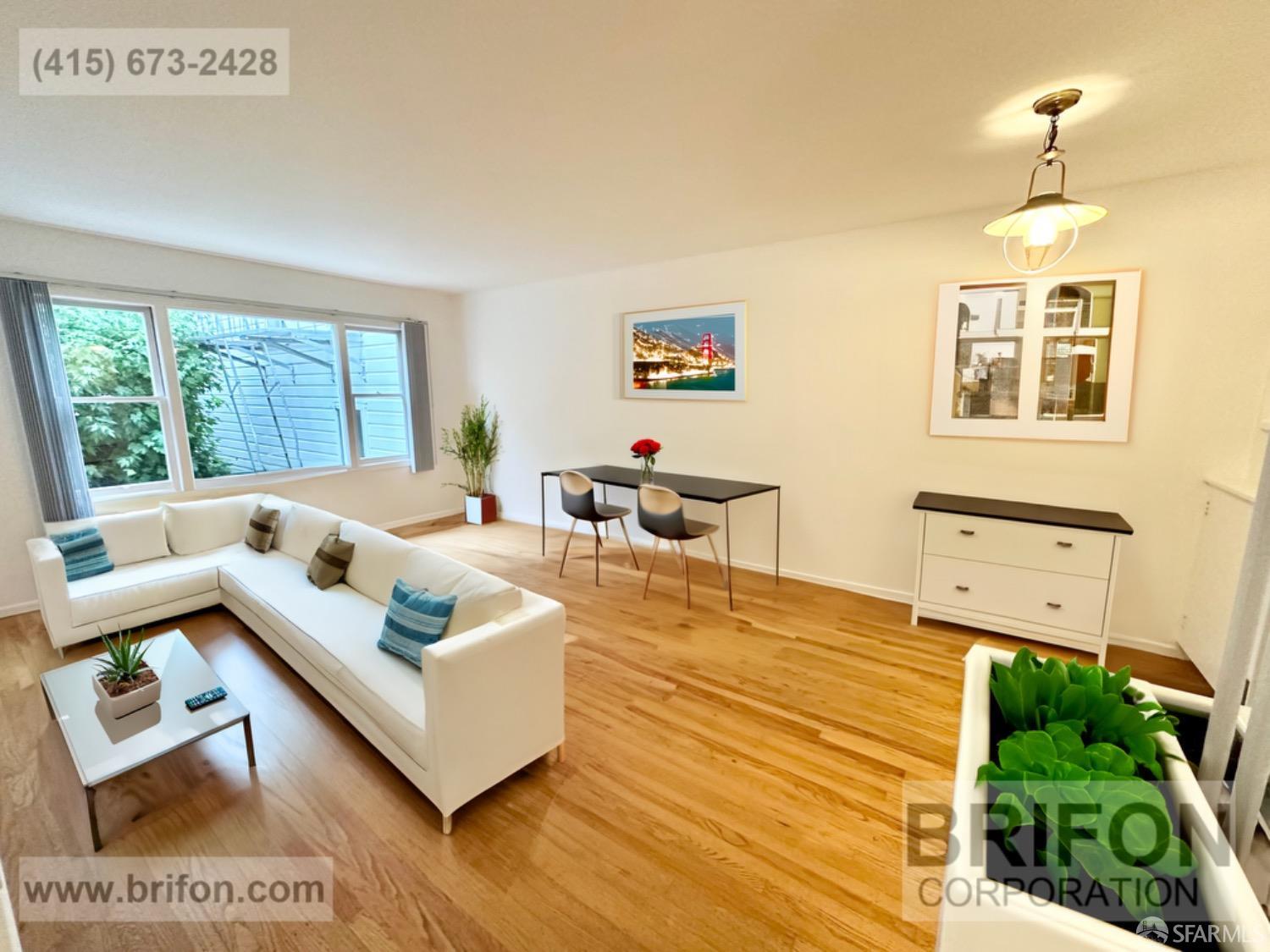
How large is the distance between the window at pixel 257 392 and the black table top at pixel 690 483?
2675 mm

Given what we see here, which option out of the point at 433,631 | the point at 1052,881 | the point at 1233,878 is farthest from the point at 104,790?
the point at 1233,878

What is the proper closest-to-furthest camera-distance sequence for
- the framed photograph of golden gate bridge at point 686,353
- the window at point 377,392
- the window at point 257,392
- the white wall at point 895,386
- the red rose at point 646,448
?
the white wall at point 895,386, the red rose at point 646,448, the framed photograph of golden gate bridge at point 686,353, the window at point 257,392, the window at point 377,392

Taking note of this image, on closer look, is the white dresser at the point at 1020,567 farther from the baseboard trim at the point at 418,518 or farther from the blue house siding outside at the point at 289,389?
the blue house siding outside at the point at 289,389

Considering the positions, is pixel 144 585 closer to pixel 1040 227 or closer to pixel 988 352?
pixel 1040 227

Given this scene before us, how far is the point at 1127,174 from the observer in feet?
8.41

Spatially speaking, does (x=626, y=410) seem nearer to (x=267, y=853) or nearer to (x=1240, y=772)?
(x=267, y=853)

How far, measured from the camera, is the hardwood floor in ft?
4.78

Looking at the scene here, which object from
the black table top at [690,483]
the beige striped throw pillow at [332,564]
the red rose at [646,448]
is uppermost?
the red rose at [646,448]

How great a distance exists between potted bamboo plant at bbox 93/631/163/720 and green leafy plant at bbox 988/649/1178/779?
9.35 feet

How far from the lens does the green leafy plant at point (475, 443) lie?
589cm

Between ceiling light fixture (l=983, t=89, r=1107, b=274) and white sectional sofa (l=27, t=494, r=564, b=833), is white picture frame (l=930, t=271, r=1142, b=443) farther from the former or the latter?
white sectional sofa (l=27, t=494, r=564, b=833)

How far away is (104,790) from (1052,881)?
3015 mm

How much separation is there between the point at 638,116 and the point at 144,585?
3.87 m

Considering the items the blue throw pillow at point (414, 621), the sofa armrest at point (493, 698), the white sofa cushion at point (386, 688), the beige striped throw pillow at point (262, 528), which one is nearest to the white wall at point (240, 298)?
the beige striped throw pillow at point (262, 528)
